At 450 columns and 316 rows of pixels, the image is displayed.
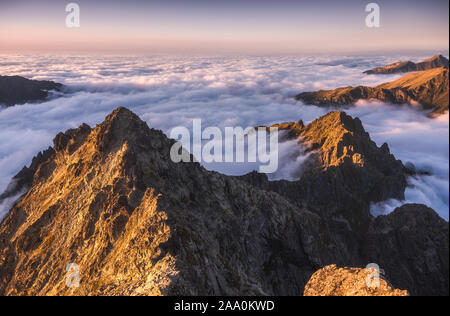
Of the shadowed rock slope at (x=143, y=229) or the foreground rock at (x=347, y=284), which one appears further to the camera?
the shadowed rock slope at (x=143, y=229)

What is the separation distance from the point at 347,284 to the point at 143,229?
57.2ft

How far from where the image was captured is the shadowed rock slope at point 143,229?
2062 centimetres

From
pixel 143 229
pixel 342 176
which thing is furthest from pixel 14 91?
pixel 342 176

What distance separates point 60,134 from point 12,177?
158ft

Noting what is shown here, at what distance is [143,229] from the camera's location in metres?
22.7

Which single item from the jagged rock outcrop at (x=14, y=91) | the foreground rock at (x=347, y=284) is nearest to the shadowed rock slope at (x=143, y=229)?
the foreground rock at (x=347, y=284)

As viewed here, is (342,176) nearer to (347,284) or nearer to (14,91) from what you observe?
(347,284)

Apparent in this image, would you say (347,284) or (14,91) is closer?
(347,284)

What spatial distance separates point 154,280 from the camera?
17203mm

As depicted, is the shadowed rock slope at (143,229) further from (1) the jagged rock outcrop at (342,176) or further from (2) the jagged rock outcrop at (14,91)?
(1) the jagged rock outcrop at (342,176)

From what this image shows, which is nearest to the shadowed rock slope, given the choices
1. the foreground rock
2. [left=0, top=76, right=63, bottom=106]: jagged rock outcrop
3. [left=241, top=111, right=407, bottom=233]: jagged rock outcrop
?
the foreground rock

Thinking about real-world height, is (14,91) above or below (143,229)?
above

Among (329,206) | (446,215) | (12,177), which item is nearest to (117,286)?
(12,177)

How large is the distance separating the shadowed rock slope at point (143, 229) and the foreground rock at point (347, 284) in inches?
237
